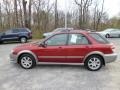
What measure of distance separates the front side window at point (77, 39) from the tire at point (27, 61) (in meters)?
1.63

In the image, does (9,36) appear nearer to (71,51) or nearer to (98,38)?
(71,51)

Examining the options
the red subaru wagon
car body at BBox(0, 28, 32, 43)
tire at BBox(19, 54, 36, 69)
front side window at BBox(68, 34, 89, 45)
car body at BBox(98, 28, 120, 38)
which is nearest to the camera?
the red subaru wagon

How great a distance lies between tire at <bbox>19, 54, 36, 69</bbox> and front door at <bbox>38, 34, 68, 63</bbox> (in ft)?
1.06

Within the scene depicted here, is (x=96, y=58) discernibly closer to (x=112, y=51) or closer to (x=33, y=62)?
(x=112, y=51)

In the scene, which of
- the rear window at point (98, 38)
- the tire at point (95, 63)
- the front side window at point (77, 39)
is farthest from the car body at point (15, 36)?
the tire at point (95, 63)

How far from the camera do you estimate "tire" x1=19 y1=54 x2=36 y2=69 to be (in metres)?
8.55

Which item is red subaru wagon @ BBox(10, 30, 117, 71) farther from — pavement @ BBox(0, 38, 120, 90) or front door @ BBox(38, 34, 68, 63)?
pavement @ BBox(0, 38, 120, 90)

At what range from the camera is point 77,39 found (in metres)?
8.37

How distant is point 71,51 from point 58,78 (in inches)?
56.8

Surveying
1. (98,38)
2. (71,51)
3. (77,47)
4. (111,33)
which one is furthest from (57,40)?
(111,33)

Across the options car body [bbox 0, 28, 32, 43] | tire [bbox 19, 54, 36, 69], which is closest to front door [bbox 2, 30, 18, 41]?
car body [bbox 0, 28, 32, 43]

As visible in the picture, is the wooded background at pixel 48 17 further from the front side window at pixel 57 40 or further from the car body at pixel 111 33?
the front side window at pixel 57 40

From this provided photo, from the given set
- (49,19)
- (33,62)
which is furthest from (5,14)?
(33,62)

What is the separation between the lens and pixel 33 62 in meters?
8.54
